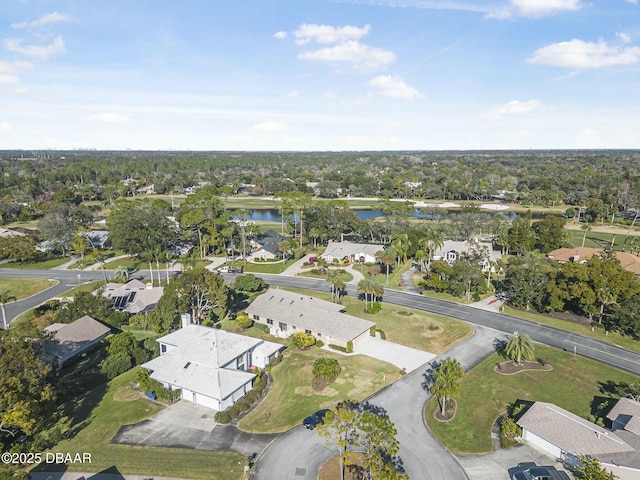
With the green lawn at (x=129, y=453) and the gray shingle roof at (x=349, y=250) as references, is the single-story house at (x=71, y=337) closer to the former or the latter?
the green lawn at (x=129, y=453)

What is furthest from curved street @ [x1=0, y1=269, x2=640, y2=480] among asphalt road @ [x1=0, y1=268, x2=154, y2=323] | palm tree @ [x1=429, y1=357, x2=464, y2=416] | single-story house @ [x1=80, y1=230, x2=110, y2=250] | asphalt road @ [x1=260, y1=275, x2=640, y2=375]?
single-story house @ [x1=80, y1=230, x2=110, y2=250]

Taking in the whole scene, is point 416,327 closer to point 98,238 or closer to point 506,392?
point 506,392

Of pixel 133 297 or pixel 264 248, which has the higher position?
pixel 264 248

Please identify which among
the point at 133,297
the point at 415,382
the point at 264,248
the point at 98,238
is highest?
the point at 98,238

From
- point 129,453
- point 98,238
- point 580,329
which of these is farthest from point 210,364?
point 98,238

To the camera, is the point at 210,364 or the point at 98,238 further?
the point at 98,238

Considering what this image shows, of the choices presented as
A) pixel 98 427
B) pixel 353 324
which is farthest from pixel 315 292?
pixel 98 427
